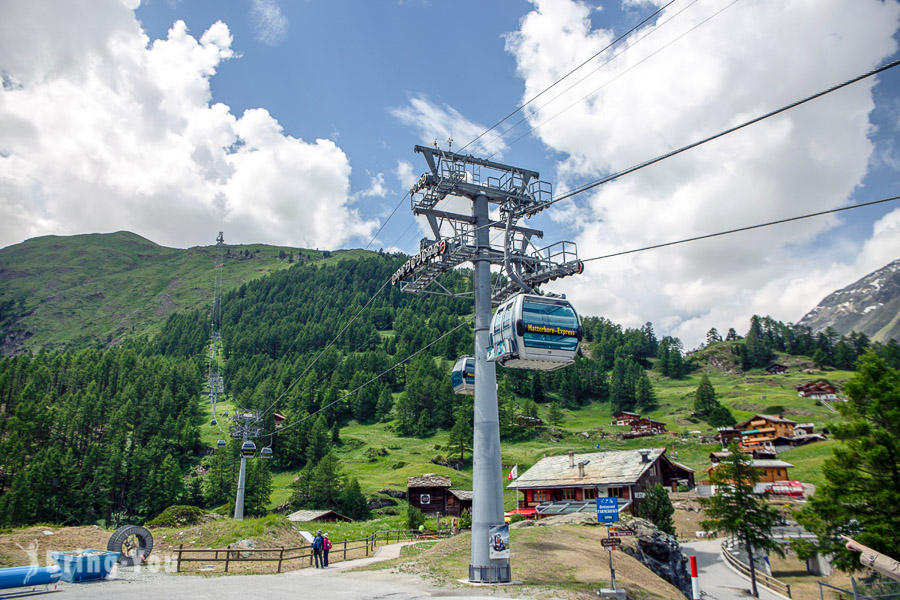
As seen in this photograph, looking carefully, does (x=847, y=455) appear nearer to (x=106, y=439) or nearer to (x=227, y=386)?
(x=106, y=439)

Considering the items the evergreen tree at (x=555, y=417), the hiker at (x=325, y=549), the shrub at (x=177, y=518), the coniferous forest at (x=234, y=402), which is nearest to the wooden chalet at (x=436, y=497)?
the coniferous forest at (x=234, y=402)

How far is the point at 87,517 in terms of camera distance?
82.9 m

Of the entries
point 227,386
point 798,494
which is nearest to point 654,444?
point 798,494

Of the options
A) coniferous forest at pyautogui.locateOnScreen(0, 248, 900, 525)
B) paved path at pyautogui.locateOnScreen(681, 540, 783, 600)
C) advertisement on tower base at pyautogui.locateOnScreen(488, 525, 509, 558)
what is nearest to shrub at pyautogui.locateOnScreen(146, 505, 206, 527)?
coniferous forest at pyautogui.locateOnScreen(0, 248, 900, 525)

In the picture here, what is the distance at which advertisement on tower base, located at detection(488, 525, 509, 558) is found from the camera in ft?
58.6

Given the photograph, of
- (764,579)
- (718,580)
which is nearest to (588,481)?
(718,580)

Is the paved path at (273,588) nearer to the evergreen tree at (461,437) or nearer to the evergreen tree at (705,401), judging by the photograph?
the evergreen tree at (461,437)

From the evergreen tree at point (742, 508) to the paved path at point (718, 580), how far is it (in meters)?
0.88

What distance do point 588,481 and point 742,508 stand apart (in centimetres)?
1622

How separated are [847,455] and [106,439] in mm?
114951

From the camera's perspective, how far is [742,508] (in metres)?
34.6

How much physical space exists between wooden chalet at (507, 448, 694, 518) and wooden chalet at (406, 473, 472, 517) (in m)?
8.36

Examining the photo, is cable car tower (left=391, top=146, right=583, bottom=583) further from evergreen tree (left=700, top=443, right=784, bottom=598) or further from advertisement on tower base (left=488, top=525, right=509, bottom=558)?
evergreen tree (left=700, top=443, right=784, bottom=598)

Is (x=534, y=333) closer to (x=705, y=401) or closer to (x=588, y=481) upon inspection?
(x=588, y=481)
